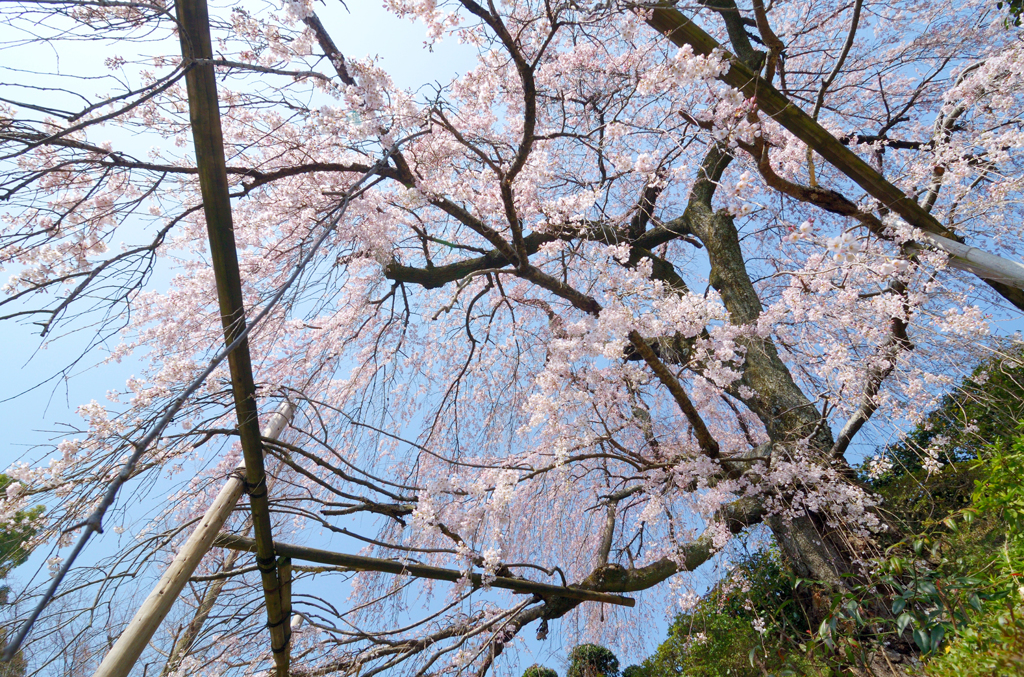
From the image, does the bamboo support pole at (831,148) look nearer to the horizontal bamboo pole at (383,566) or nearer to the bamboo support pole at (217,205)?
the bamboo support pole at (217,205)

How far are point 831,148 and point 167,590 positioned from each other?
3578 millimetres

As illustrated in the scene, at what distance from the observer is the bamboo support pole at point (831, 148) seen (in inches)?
101

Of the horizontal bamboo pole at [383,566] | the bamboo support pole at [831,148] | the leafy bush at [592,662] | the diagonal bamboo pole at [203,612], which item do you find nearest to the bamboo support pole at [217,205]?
the horizontal bamboo pole at [383,566]

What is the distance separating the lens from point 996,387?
3256mm

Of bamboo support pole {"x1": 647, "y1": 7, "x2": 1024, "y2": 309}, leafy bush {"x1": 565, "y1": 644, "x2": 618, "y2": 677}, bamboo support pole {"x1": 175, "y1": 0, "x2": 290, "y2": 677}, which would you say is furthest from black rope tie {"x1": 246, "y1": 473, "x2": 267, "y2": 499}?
leafy bush {"x1": 565, "y1": 644, "x2": 618, "y2": 677}

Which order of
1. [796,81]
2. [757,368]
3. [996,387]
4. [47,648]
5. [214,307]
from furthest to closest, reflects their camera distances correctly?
[796,81]
[214,307]
[757,368]
[996,387]
[47,648]

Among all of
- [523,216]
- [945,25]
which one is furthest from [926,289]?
[945,25]

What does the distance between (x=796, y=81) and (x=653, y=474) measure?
422 cm

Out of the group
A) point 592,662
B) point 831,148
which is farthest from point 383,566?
point 592,662

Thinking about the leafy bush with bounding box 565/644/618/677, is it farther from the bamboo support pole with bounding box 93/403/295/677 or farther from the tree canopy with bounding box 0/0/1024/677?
the bamboo support pole with bounding box 93/403/295/677

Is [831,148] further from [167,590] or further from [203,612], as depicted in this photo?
[203,612]

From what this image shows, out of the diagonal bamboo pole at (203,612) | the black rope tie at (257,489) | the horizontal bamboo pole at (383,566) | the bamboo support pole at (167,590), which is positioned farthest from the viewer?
the diagonal bamboo pole at (203,612)

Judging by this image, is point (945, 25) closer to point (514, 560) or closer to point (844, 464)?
point (844, 464)

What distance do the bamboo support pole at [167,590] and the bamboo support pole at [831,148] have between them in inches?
118
